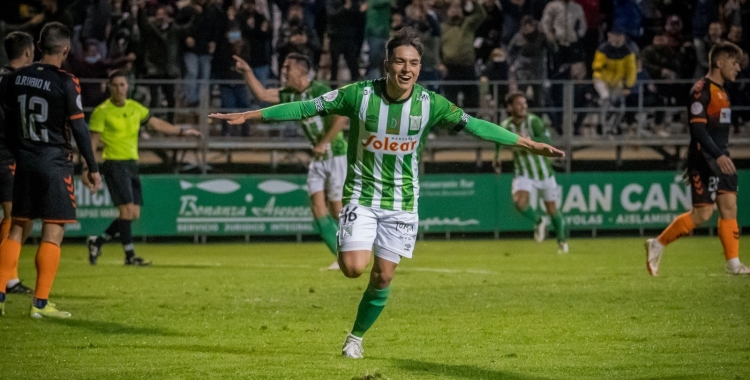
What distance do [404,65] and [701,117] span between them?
5.98 meters

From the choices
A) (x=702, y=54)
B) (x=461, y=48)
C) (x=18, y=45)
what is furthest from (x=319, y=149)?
(x=702, y=54)

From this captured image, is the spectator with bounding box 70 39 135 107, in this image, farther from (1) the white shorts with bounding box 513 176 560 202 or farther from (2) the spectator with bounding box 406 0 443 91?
(1) the white shorts with bounding box 513 176 560 202

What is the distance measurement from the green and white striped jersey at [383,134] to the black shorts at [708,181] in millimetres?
5637

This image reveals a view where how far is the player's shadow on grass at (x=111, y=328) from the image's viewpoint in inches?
357

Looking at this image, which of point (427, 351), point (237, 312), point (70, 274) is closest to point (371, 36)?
point (70, 274)

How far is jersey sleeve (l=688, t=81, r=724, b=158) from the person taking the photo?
12.2 meters

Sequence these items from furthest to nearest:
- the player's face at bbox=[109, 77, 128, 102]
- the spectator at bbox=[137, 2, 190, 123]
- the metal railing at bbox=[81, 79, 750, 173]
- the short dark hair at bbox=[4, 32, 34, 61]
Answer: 1. the metal railing at bbox=[81, 79, 750, 173]
2. the spectator at bbox=[137, 2, 190, 123]
3. the player's face at bbox=[109, 77, 128, 102]
4. the short dark hair at bbox=[4, 32, 34, 61]

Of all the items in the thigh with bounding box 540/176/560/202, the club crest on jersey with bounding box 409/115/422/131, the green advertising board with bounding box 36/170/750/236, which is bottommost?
the green advertising board with bounding box 36/170/750/236

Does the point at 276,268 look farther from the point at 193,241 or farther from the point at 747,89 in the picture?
the point at 747,89

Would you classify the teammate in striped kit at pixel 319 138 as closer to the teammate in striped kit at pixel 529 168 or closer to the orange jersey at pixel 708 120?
the teammate in striped kit at pixel 529 168

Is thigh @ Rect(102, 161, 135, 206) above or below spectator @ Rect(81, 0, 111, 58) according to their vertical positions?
below

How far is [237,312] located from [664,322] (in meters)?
3.82

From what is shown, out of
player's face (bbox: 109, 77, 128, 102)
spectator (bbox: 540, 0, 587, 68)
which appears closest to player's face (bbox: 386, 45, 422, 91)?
player's face (bbox: 109, 77, 128, 102)

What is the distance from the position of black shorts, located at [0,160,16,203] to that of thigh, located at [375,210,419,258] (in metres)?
5.35
